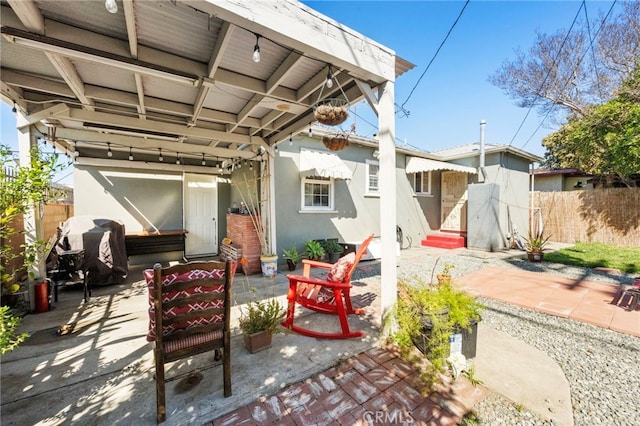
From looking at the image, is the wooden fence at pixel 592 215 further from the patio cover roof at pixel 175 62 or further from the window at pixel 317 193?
the patio cover roof at pixel 175 62

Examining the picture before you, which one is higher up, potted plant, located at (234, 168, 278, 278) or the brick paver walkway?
potted plant, located at (234, 168, 278, 278)

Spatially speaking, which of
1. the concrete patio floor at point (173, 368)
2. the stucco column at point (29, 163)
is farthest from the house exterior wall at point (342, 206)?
the stucco column at point (29, 163)

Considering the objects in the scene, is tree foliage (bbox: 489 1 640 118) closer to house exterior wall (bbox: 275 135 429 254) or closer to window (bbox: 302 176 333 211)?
house exterior wall (bbox: 275 135 429 254)

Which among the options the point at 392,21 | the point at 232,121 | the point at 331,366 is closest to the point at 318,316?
the point at 331,366

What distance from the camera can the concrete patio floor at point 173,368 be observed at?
2.22 m

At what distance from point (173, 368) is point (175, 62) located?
3.76 meters

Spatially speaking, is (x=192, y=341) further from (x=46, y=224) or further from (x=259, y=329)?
(x=46, y=224)

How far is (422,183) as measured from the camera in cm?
1196

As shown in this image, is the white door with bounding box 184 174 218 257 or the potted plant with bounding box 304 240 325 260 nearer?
the potted plant with bounding box 304 240 325 260

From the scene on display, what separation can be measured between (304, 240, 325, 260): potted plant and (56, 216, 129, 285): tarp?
15.1ft

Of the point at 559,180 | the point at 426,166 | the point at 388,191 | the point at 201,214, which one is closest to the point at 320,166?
the point at 388,191

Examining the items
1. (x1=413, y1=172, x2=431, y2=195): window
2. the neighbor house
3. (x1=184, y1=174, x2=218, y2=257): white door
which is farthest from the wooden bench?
the neighbor house

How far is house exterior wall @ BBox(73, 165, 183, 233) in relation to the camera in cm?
737

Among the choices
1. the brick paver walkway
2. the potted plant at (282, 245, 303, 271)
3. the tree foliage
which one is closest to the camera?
the brick paver walkway
